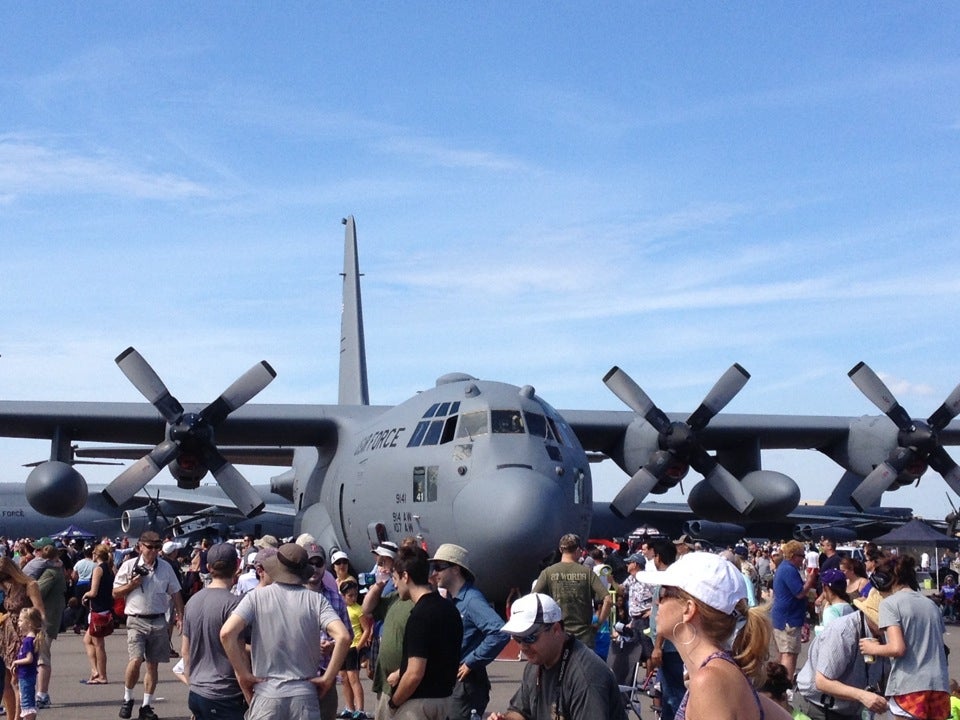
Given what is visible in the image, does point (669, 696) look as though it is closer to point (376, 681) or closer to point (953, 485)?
point (376, 681)

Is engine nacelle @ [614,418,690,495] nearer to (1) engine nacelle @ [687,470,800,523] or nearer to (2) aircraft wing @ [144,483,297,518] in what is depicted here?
(1) engine nacelle @ [687,470,800,523]

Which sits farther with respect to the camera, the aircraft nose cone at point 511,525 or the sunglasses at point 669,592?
the aircraft nose cone at point 511,525

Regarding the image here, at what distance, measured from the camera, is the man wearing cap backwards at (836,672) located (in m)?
6.96

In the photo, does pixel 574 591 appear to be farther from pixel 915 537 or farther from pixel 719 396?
pixel 915 537

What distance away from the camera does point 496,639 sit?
6641 millimetres

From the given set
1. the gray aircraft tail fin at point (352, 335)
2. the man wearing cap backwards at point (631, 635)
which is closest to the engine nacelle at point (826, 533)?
the gray aircraft tail fin at point (352, 335)

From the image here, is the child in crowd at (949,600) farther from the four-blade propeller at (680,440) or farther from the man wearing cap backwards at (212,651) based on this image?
the man wearing cap backwards at (212,651)

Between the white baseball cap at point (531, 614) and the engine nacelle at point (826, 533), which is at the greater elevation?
the white baseball cap at point (531, 614)

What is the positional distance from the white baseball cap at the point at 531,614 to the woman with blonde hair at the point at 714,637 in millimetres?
1255

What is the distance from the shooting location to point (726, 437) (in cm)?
2266

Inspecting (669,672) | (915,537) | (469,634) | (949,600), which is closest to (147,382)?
(669,672)

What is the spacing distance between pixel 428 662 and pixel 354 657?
175 inches

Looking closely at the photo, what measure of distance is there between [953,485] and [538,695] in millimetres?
18268

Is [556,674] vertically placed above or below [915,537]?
above
